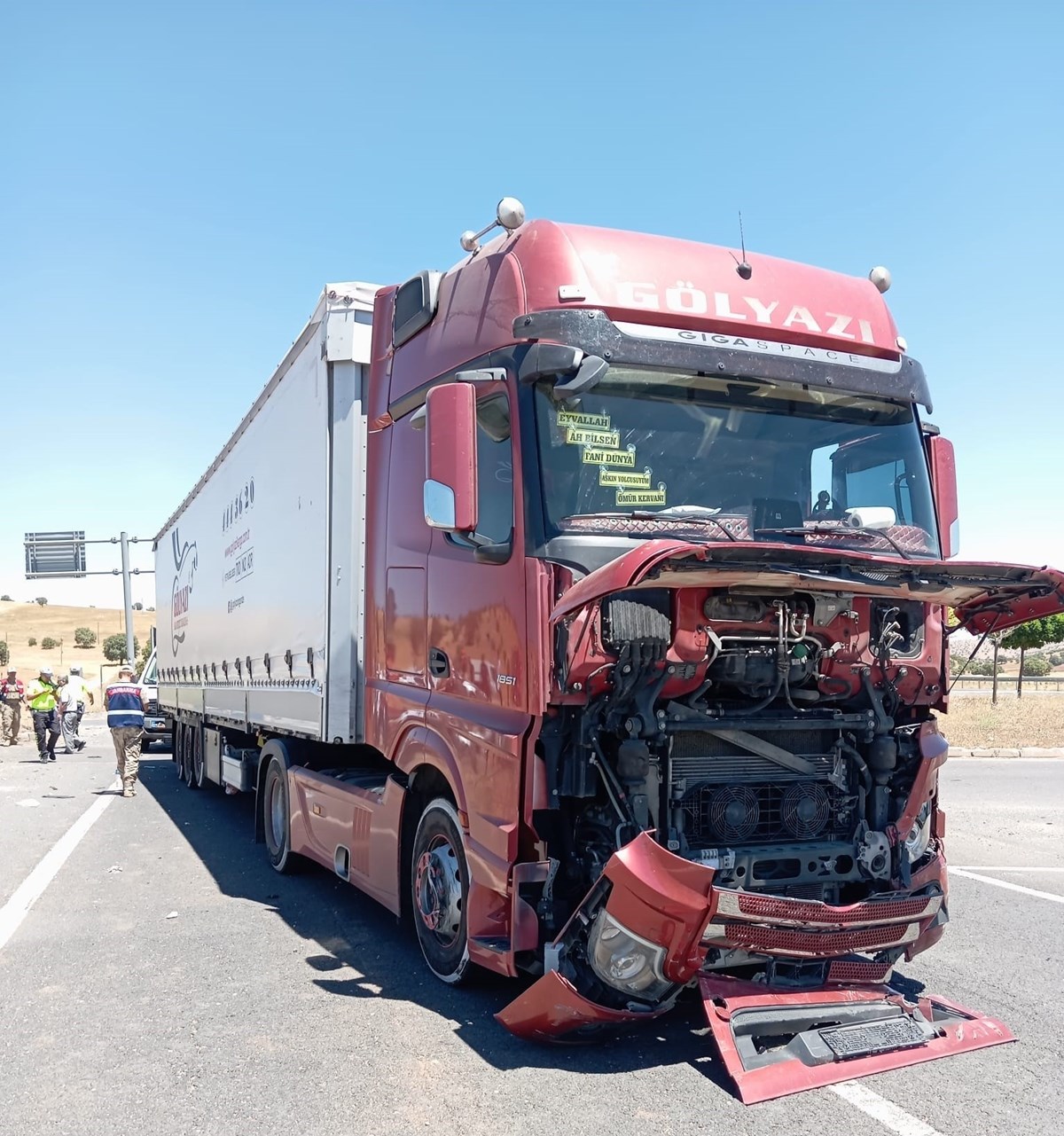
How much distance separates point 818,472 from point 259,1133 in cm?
375

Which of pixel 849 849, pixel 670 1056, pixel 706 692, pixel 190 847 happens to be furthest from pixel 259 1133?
pixel 190 847

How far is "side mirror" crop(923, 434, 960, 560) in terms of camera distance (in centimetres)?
550

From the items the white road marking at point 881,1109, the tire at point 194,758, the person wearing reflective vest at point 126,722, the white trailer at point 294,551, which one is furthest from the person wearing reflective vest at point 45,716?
the white road marking at point 881,1109

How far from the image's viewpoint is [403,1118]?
3.81 m

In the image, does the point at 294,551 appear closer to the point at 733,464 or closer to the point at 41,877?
the point at 41,877

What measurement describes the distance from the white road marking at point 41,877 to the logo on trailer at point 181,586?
3241mm

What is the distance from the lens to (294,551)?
7.83m

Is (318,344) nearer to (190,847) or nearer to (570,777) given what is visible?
(570,777)

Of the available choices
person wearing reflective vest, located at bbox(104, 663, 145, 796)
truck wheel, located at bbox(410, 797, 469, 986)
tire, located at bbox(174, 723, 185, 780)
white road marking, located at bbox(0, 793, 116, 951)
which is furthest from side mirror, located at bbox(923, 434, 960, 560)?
tire, located at bbox(174, 723, 185, 780)

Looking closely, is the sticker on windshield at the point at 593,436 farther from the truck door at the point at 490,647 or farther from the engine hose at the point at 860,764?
the engine hose at the point at 860,764

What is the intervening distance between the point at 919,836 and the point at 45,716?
18.0 m

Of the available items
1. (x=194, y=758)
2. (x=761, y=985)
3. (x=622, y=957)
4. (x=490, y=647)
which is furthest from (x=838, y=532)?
(x=194, y=758)

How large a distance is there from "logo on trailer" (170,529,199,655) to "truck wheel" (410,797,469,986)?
9.00 m

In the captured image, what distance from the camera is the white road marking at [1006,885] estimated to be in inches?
296
